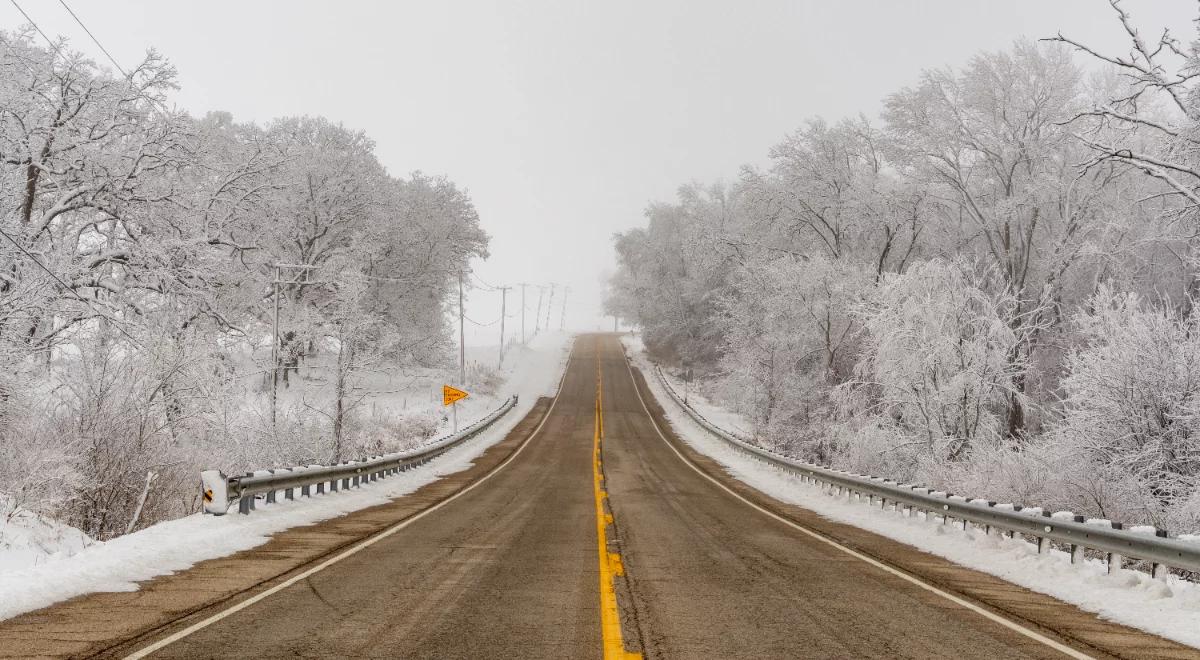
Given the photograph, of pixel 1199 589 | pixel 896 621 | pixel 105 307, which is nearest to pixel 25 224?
pixel 105 307

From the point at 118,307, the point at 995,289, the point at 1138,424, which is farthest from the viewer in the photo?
the point at 995,289

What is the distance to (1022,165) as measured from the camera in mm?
34938

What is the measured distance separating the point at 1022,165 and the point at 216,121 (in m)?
43.0

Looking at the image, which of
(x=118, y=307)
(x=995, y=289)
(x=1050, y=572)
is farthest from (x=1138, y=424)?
(x=118, y=307)

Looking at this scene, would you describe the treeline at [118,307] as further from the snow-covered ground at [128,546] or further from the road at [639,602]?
the road at [639,602]

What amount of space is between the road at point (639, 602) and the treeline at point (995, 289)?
792 cm

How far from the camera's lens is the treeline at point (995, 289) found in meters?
17.1

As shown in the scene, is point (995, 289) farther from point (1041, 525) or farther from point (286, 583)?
point (286, 583)

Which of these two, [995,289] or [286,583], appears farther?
[995,289]

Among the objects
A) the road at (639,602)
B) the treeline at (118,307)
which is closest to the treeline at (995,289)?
the road at (639,602)

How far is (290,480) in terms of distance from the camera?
14.6 m

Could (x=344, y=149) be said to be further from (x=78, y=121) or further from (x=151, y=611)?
(x=151, y=611)

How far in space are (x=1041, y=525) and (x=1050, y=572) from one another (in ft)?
3.29

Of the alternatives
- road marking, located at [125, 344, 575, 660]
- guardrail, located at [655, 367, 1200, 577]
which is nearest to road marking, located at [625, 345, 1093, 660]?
guardrail, located at [655, 367, 1200, 577]
